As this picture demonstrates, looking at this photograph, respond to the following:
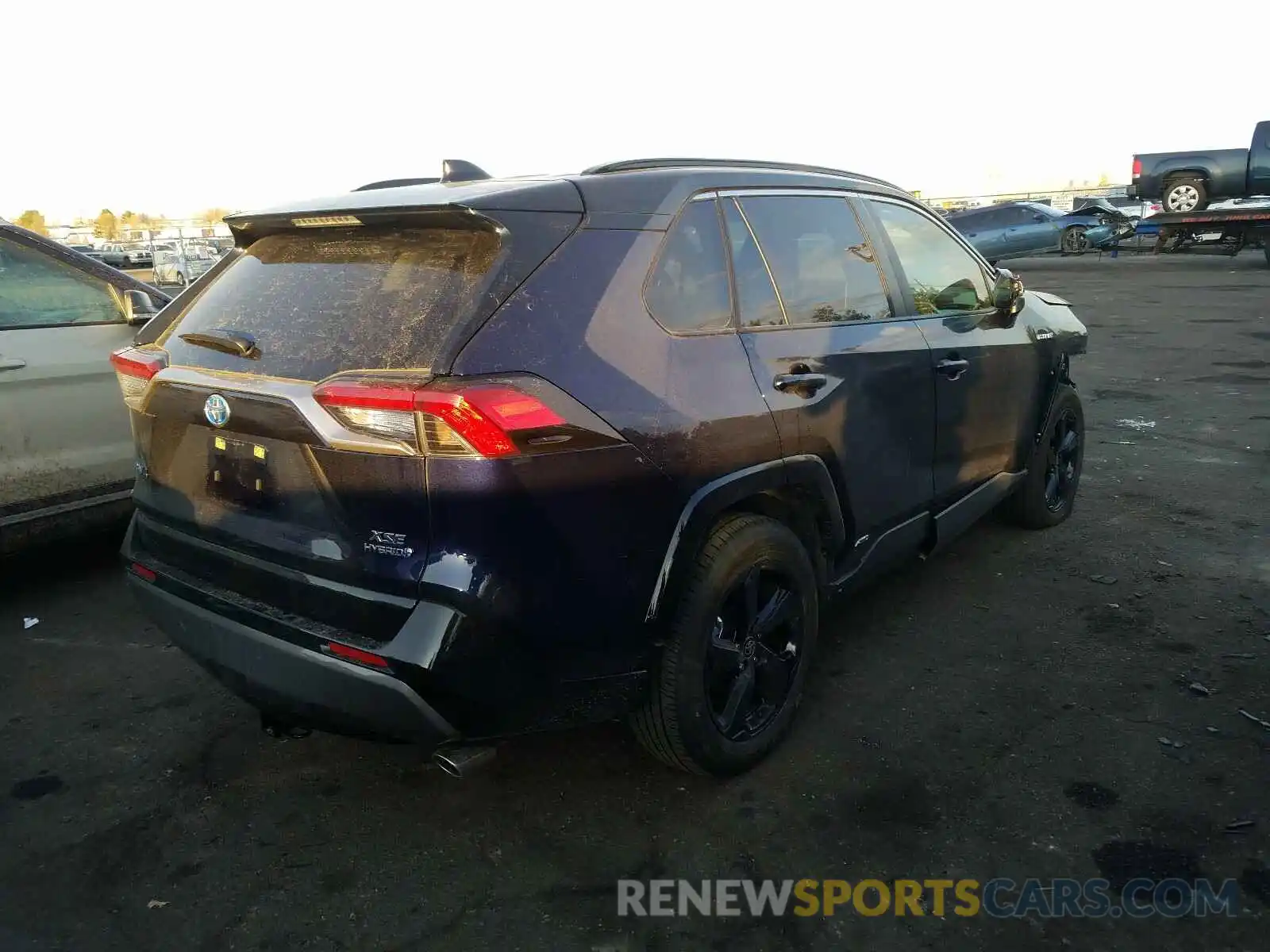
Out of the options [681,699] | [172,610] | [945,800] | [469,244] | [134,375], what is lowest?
[945,800]

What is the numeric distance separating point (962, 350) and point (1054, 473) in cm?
158

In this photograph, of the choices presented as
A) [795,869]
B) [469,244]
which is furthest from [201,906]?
[469,244]

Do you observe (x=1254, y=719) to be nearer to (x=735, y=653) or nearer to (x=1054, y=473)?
(x=735, y=653)

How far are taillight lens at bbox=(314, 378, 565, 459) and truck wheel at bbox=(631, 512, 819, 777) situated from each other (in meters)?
0.75

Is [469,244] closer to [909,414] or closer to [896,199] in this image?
[909,414]

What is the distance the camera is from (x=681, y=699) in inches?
105

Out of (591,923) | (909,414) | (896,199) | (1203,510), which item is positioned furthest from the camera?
(1203,510)

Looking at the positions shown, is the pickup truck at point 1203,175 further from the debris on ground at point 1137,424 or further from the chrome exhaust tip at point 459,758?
the chrome exhaust tip at point 459,758

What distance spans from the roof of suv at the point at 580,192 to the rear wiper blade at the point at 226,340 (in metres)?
0.40

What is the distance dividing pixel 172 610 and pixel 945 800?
2.38 meters

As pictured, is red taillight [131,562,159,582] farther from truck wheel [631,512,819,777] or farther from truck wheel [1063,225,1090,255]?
truck wheel [1063,225,1090,255]

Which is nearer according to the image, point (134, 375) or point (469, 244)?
point (469, 244)

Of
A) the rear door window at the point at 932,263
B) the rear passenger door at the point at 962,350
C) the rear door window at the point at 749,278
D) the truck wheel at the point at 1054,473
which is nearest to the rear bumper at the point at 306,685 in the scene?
the rear door window at the point at 749,278

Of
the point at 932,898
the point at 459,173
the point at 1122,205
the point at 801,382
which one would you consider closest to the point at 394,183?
the point at 459,173
